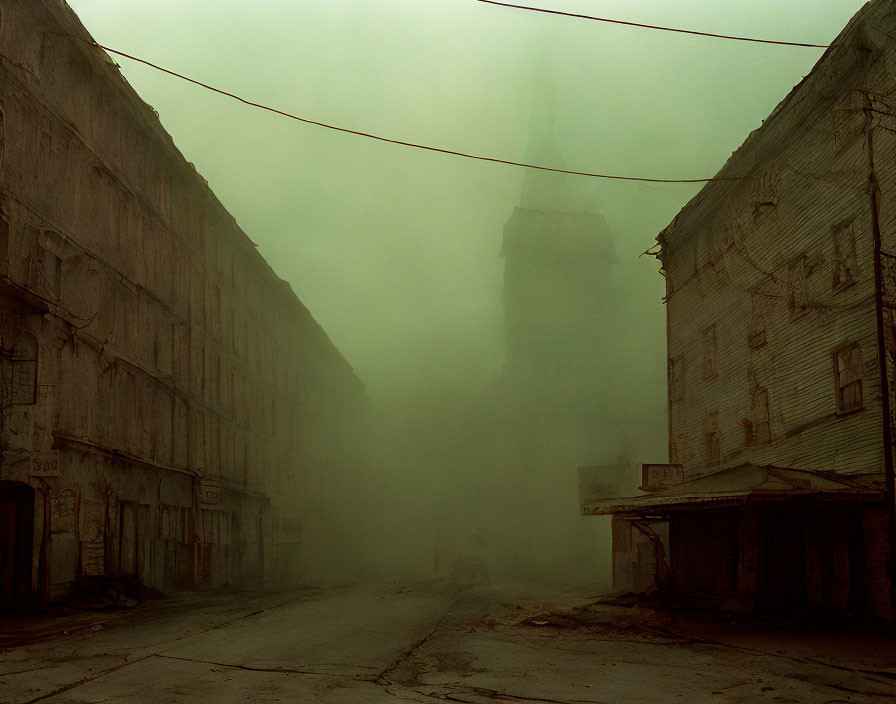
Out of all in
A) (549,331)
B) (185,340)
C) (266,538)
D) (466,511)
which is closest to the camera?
(185,340)

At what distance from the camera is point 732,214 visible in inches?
935

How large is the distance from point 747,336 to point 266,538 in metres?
22.3

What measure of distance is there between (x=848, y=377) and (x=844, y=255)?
259cm

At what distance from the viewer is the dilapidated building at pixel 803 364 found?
1591cm

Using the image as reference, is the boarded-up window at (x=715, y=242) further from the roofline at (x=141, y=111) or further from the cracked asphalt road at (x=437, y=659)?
the roofline at (x=141, y=111)

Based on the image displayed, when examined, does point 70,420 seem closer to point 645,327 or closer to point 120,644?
point 120,644

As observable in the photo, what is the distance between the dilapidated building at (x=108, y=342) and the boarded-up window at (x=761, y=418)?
52.5ft

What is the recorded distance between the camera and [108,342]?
2112 centimetres

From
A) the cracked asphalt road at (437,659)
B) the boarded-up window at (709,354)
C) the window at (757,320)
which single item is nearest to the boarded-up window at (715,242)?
the boarded-up window at (709,354)

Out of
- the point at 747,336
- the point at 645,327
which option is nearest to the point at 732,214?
the point at 747,336

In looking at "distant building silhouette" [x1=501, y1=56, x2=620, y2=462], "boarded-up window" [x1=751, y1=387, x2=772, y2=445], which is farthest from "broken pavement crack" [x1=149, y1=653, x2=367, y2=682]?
"distant building silhouette" [x1=501, y1=56, x2=620, y2=462]

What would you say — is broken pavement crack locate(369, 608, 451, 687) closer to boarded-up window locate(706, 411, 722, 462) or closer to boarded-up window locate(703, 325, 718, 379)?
boarded-up window locate(706, 411, 722, 462)

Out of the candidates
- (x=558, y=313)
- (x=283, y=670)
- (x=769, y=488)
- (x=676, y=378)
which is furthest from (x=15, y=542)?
(x=558, y=313)

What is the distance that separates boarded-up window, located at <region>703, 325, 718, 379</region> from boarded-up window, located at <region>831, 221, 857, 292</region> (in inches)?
267
